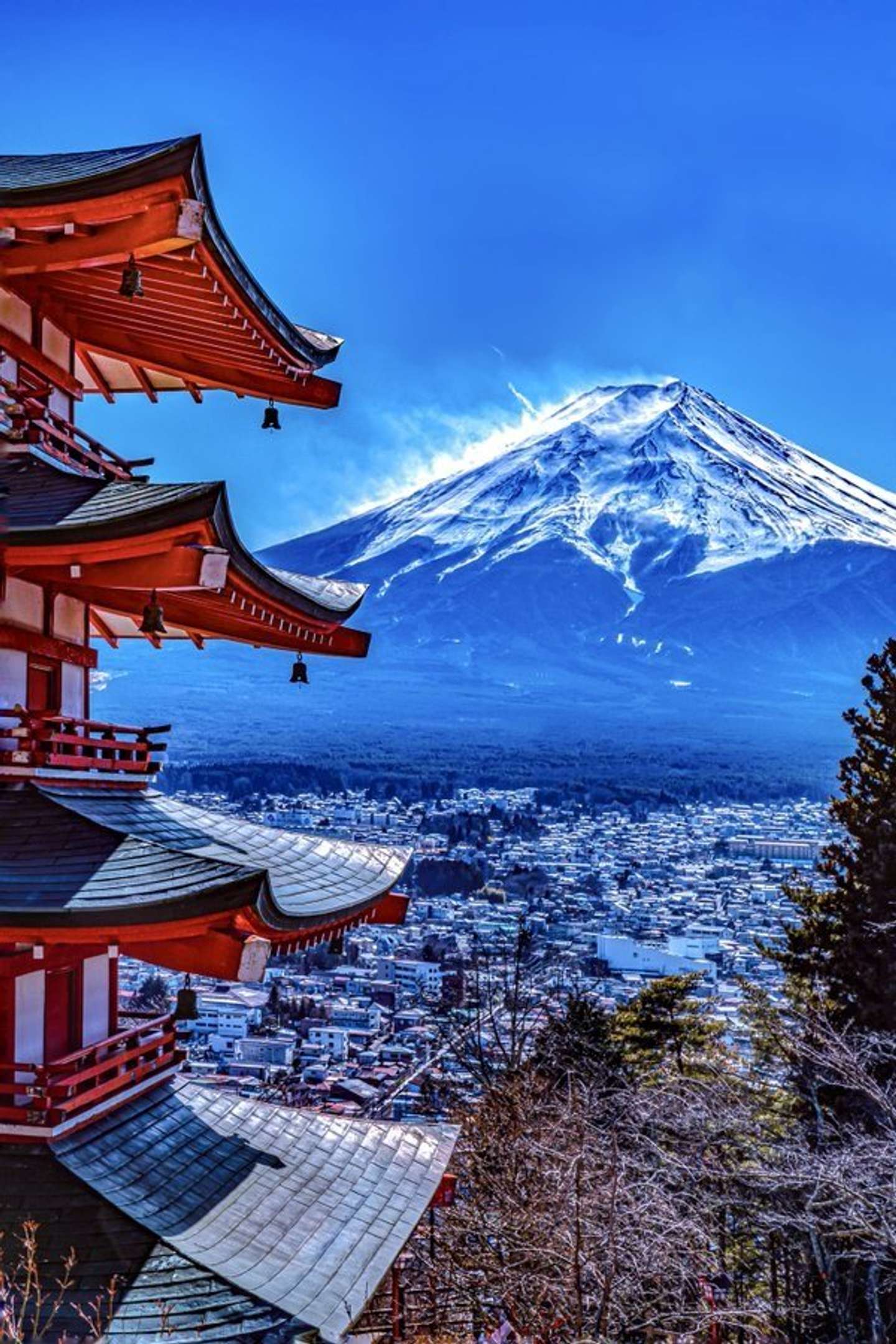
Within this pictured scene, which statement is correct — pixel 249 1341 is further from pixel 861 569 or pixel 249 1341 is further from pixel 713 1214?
pixel 861 569

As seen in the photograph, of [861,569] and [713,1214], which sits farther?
[861,569]

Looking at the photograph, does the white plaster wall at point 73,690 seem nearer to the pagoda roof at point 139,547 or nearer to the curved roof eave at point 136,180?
the pagoda roof at point 139,547

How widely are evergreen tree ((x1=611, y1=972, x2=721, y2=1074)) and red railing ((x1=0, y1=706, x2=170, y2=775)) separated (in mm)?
13073

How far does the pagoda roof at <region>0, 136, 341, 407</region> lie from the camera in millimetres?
6289

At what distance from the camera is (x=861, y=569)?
120 m

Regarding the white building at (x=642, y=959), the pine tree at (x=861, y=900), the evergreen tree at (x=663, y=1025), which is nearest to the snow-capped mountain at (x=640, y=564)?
the white building at (x=642, y=959)

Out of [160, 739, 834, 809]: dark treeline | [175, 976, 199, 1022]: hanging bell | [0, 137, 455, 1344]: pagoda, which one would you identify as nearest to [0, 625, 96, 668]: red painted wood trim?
[0, 137, 455, 1344]: pagoda

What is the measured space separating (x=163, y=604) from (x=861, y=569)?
118534 millimetres

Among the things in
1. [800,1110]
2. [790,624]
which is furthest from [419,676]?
[800,1110]

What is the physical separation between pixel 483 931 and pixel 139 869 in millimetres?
33005

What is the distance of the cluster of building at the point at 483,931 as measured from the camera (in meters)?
21.6

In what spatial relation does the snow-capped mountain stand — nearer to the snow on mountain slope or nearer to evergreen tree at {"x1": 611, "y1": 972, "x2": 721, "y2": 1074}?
the snow on mountain slope

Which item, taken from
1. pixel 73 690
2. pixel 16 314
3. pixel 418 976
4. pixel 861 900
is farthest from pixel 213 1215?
pixel 418 976

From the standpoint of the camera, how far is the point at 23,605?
698cm
